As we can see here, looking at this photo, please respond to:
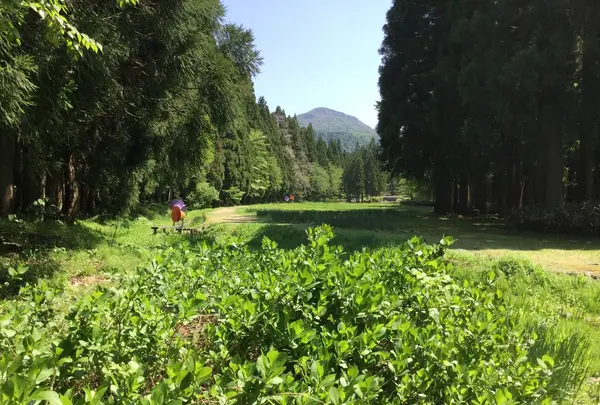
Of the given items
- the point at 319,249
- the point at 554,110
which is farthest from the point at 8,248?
the point at 554,110

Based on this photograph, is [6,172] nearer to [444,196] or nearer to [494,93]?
[494,93]

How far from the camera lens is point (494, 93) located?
1477cm

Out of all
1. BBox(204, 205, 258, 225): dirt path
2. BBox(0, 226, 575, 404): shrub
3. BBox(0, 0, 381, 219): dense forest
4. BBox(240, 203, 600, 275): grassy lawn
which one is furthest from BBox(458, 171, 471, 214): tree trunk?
BBox(0, 226, 575, 404): shrub

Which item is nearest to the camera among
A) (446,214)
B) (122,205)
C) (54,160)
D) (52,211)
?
(54,160)

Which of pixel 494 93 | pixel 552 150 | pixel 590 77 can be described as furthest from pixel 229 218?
pixel 590 77

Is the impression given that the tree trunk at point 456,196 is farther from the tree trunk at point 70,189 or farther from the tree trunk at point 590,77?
the tree trunk at point 70,189

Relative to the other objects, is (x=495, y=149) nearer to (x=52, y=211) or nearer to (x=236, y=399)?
(x=52, y=211)

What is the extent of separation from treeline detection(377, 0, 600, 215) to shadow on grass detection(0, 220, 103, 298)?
12864 millimetres

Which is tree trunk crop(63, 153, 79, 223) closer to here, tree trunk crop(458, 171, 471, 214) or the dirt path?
the dirt path

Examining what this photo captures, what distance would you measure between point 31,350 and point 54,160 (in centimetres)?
893

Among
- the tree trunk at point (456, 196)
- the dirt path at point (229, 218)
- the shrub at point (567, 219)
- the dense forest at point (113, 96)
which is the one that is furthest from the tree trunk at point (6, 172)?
the tree trunk at point (456, 196)

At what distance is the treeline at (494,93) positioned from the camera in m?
13.6

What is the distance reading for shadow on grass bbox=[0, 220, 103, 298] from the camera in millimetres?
6098

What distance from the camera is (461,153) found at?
20.1 metres
